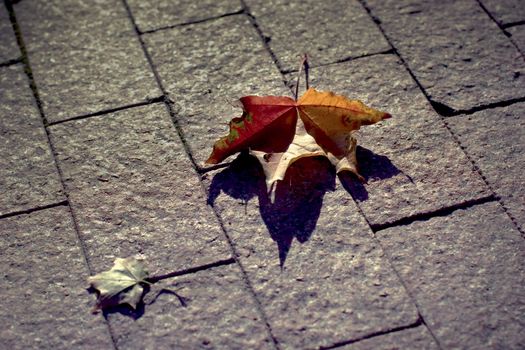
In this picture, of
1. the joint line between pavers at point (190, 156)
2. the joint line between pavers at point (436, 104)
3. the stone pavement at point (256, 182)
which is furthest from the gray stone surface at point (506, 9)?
the joint line between pavers at point (190, 156)

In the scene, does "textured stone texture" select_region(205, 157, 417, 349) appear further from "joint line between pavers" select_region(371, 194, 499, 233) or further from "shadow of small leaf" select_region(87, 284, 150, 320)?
"shadow of small leaf" select_region(87, 284, 150, 320)

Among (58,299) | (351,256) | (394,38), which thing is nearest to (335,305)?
(351,256)

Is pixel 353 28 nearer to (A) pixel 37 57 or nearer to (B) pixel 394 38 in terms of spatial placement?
(B) pixel 394 38

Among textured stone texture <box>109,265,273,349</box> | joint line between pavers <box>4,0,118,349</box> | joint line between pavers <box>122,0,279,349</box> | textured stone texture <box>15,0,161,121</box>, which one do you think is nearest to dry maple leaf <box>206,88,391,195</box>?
joint line between pavers <box>122,0,279,349</box>

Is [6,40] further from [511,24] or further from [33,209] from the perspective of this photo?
[511,24]

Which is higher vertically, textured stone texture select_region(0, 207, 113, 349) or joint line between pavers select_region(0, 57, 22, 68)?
joint line between pavers select_region(0, 57, 22, 68)

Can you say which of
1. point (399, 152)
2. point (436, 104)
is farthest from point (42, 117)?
A: point (436, 104)

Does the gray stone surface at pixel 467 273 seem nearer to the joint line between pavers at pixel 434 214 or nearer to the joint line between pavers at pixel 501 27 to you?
the joint line between pavers at pixel 434 214

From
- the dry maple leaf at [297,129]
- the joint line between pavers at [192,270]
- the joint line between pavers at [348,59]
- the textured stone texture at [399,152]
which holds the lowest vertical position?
the joint line between pavers at [192,270]
